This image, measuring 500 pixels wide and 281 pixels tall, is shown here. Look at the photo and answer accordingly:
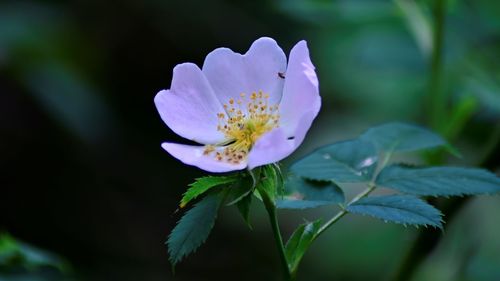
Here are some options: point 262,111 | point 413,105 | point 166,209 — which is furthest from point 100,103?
point 262,111

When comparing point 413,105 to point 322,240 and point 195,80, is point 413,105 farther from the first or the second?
point 195,80

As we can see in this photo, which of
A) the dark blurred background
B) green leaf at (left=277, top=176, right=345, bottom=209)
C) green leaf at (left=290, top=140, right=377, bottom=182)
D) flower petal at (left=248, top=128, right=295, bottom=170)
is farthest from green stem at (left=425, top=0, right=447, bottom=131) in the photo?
flower petal at (left=248, top=128, right=295, bottom=170)

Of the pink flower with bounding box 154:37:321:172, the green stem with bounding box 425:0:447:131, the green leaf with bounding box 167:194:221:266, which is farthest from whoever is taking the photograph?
the green stem with bounding box 425:0:447:131

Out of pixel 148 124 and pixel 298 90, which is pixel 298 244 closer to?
pixel 298 90

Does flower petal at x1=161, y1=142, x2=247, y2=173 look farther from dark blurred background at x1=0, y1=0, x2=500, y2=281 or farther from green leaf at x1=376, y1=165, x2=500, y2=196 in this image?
dark blurred background at x1=0, y1=0, x2=500, y2=281

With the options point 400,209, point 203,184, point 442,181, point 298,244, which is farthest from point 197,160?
point 442,181

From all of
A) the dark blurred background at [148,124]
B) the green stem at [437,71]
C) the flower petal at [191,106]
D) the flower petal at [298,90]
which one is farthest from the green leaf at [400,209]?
the dark blurred background at [148,124]

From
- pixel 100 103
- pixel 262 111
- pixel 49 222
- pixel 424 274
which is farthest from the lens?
pixel 49 222
